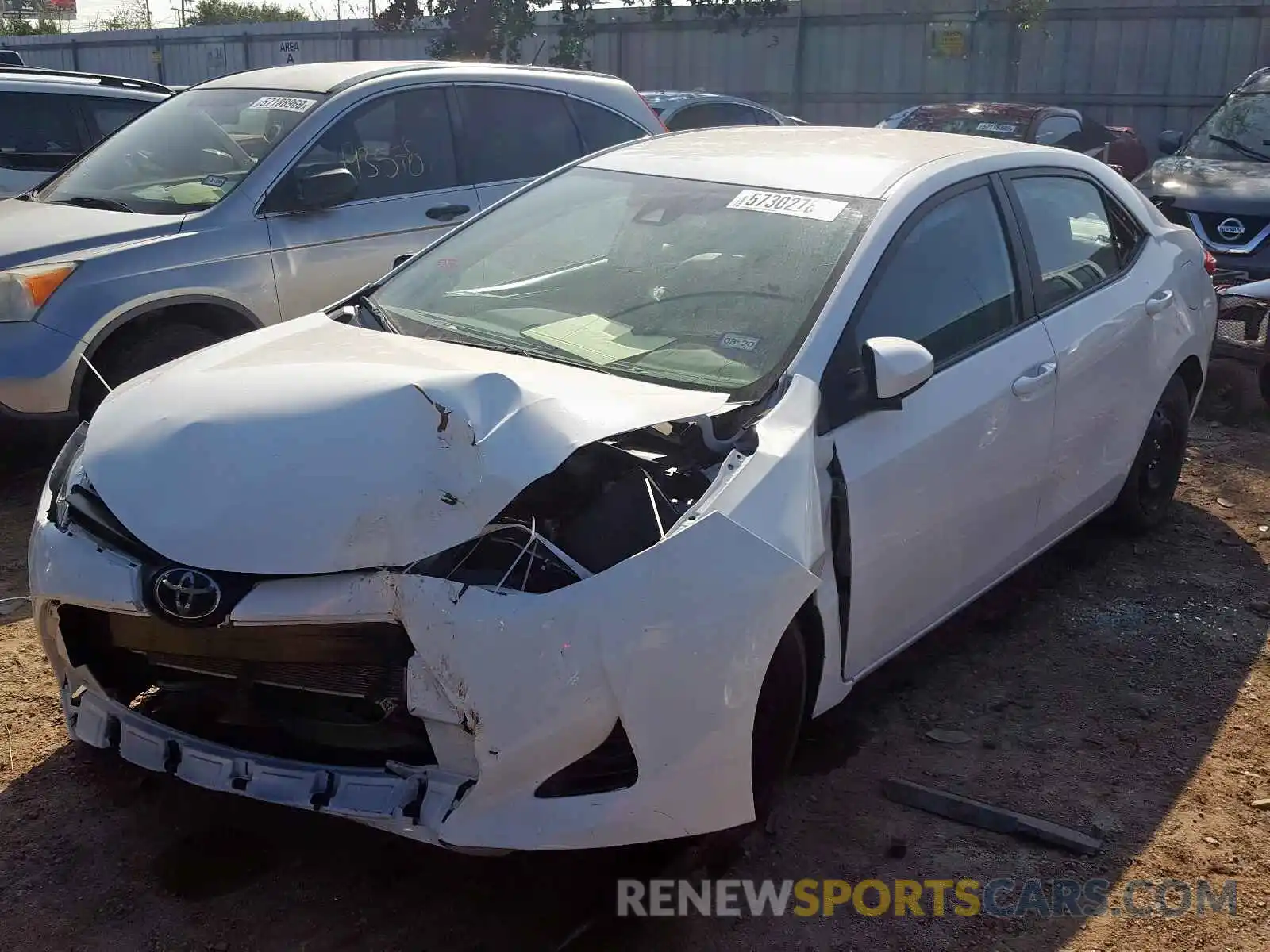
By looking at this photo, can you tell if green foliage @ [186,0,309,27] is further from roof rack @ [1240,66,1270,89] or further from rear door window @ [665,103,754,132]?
roof rack @ [1240,66,1270,89]

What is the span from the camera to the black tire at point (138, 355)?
5320 mm

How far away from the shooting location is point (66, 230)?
5434 mm

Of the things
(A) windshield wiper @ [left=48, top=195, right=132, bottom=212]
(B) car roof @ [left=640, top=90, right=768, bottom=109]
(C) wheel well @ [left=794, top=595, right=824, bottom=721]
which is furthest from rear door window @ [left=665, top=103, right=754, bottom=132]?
(C) wheel well @ [left=794, top=595, right=824, bottom=721]

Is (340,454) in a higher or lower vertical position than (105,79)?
lower

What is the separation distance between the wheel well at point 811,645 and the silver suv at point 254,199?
335 centimetres

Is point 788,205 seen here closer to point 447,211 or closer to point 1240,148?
point 447,211

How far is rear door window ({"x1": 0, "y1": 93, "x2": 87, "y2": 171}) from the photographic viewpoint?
817cm

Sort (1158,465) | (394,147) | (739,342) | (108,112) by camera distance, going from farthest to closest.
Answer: (108,112), (394,147), (1158,465), (739,342)

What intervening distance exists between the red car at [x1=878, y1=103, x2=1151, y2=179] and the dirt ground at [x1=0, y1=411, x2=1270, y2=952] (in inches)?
359

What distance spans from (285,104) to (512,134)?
1.18 metres

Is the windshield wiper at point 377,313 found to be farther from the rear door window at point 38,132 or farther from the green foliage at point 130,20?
the green foliage at point 130,20

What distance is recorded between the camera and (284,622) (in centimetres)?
263

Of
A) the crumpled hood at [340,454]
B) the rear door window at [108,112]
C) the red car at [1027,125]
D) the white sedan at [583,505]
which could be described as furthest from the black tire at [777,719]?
the red car at [1027,125]

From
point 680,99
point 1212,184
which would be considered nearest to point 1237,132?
point 1212,184
